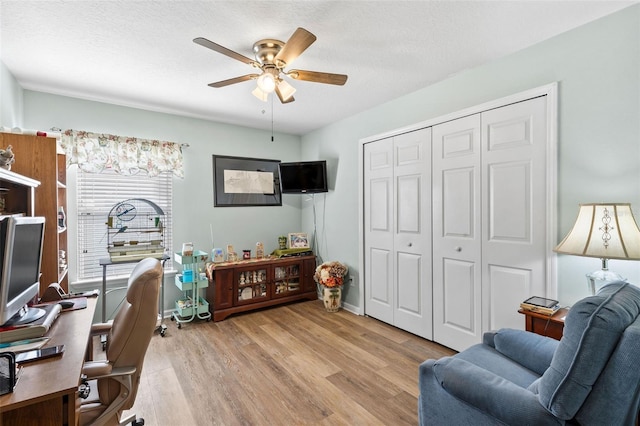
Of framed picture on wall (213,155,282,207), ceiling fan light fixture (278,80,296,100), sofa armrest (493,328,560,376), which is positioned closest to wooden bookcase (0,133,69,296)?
ceiling fan light fixture (278,80,296,100)

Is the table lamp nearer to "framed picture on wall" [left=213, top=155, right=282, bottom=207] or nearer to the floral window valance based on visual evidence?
"framed picture on wall" [left=213, top=155, right=282, bottom=207]

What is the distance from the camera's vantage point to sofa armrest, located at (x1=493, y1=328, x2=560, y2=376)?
1.57m

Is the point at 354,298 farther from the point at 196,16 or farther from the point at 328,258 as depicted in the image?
the point at 196,16

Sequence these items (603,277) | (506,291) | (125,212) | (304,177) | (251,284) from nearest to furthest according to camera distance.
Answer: (603,277) → (506,291) → (125,212) → (251,284) → (304,177)

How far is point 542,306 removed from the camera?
194cm

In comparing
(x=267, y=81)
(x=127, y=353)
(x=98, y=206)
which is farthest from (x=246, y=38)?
(x=98, y=206)

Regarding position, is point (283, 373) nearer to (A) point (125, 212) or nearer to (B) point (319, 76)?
(B) point (319, 76)

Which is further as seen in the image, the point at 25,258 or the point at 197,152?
the point at 197,152

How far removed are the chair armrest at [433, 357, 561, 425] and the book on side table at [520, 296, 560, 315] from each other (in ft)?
2.80

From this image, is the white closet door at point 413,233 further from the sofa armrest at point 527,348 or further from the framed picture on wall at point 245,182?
the framed picture on wall at point 245,182

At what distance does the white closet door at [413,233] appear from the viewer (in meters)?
3.01

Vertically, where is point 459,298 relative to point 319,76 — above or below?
below

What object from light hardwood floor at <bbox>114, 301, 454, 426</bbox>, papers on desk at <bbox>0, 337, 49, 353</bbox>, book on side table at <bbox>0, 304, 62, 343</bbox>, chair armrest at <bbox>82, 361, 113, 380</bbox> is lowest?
light hardwood floor at <bbox>114, 301, 454, 426</bbox>

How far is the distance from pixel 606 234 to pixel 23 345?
9.62 feet
